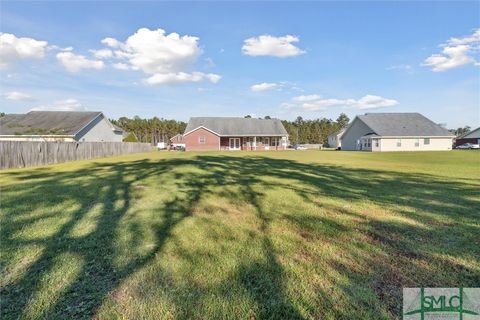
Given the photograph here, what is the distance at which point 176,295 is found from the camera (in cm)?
261

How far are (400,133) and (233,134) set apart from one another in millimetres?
26735

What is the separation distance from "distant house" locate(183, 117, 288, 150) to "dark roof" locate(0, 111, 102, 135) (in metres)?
16.6

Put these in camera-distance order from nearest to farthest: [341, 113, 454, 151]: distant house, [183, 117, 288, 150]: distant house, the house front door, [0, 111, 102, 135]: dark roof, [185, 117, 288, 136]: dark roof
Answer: [0, 111, 102, 135]: dark roof
[341, 113, 454, 151]: distant house
[183, 117, 288, 150]: distant house
[185, 117, 288, 136]: dark roof
the house front door

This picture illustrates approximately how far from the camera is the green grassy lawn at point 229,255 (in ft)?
8.18

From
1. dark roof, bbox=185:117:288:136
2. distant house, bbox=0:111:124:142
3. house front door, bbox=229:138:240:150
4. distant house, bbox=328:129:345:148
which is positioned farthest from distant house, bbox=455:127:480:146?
distant house, bbox=0:111:124:142

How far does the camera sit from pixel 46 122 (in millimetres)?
33812

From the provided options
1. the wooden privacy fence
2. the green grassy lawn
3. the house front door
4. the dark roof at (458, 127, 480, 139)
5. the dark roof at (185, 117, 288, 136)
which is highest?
the dark roof at (185, 117, 288, 136)

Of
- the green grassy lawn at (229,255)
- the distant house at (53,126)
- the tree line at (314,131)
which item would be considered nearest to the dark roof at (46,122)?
the distant house at (53,126)

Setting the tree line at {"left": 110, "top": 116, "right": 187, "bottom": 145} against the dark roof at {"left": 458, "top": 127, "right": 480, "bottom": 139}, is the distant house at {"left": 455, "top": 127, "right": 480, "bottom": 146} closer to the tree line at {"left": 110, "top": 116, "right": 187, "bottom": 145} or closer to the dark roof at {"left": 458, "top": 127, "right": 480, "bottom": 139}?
the dark roof at {"left": 458, "top": 127, "right": 480, "bottom": 139}

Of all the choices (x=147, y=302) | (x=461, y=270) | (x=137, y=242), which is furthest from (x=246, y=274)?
(x=461, y=270)

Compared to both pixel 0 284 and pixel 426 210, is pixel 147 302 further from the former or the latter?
pixel 426 210

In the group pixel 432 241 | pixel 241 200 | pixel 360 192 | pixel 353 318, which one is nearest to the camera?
pixel 353 318

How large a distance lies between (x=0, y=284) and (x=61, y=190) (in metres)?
5.57

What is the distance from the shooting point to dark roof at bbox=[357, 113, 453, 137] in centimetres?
4375
